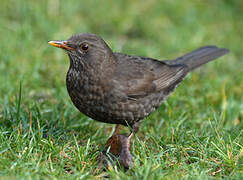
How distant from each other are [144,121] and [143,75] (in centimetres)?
70

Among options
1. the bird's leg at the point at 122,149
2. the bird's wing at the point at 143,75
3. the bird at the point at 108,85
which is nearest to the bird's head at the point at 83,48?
the bird at the point at 108,85

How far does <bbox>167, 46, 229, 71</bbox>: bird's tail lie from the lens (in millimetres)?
5805

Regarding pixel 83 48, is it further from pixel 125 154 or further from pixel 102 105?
pixel 125 154

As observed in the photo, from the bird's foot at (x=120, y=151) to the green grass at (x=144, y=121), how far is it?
10cm

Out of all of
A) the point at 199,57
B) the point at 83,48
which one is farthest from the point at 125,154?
the point at 199,57

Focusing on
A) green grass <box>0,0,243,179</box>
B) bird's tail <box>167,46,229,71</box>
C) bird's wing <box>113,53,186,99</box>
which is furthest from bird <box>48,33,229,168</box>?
bird's tail <box>167,46,229,71</box>

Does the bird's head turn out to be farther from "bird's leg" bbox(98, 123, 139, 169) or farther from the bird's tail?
the bird's tail

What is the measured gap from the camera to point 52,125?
182 inches

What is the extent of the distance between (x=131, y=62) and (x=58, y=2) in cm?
440

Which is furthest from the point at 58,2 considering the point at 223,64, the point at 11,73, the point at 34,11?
the point at 223,64

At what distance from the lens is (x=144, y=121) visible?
206 inches

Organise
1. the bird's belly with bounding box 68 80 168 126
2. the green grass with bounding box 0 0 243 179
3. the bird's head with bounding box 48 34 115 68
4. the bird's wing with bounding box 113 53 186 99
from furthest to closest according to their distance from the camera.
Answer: the bird's wing with bounding box 113 53 186 99 → the bird's head with bounding box 48 34 115 68 → the bird's belly with bounding box 68 80 168 126 → the green grass with bounding box 0 0 243 179

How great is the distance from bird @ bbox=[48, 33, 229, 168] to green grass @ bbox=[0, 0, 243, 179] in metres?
0.30

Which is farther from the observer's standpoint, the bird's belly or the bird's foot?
the bird's belly
